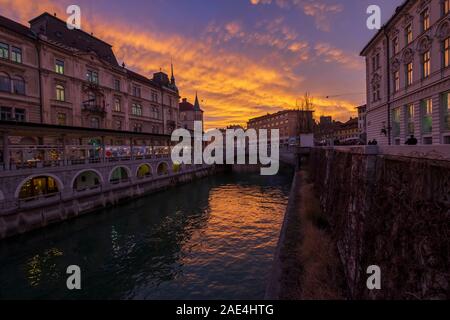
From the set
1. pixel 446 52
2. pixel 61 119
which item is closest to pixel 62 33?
pixel 61 119

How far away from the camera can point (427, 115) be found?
76.9ft

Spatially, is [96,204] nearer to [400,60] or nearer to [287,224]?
[287,224]

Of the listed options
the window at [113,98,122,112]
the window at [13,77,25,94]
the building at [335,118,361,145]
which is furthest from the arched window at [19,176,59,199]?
the building at [335,118,361,145]

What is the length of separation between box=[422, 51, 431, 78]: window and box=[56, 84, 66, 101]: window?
154ft

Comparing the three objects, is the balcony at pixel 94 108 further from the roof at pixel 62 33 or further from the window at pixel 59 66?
the roof at pixel 62 33

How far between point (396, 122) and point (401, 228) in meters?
29.3

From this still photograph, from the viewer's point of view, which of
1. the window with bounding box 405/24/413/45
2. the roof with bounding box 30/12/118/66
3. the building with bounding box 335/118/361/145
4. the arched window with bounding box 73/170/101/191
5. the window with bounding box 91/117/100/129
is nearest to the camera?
the window with bounding box 405/24/413/45

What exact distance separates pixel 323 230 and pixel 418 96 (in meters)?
19.2

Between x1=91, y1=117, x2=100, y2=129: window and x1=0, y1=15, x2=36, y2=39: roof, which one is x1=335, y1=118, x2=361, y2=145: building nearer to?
x1=91, y1=117, x2=100, y2=129: window

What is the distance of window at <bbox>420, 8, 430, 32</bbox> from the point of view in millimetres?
22728

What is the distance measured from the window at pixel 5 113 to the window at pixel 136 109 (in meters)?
23.5

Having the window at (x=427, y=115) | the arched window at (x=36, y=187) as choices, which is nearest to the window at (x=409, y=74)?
the window at (x=427, y=115)

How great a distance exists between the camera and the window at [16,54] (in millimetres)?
30391
